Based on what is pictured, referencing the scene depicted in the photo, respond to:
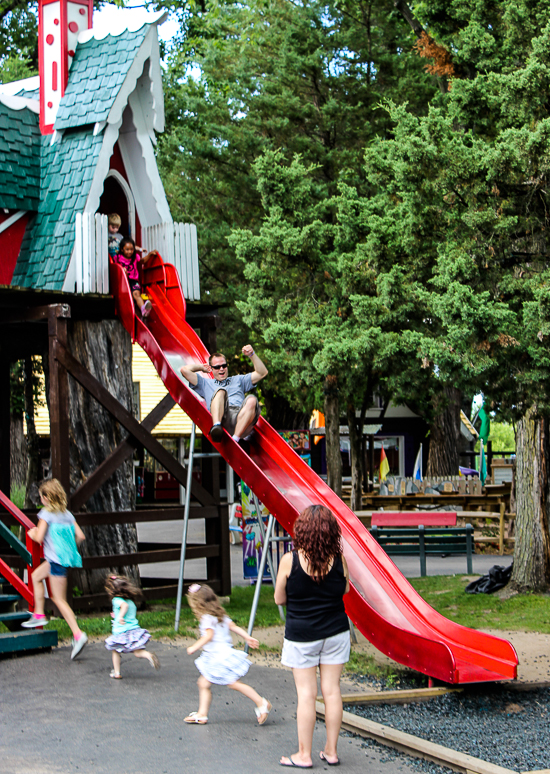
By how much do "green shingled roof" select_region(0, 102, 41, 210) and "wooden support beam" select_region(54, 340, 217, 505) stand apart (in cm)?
277

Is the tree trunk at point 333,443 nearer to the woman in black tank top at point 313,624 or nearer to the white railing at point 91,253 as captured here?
the white railing at point 91,253

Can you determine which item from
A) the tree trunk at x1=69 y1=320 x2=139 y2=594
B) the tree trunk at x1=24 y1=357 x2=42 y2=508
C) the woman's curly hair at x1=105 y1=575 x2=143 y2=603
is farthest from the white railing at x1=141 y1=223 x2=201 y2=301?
the woman's curly hair at x1=105 y1=575 x2=143 y2=603

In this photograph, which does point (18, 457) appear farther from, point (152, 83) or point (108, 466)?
point (108, 466)

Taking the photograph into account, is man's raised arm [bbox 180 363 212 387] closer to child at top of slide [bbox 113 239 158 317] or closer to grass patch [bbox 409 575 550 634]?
child at top of slide [bbox 113 239 158 317]

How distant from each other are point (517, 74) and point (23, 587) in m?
7.57

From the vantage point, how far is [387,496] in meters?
23.7

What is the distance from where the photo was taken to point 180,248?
13109 millimetres

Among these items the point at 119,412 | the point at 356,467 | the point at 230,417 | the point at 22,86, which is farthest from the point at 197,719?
the point at 356,467

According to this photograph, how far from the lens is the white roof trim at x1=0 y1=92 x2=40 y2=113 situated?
42.2 ft

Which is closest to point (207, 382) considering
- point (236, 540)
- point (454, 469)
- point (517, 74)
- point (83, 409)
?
point (83, 409)

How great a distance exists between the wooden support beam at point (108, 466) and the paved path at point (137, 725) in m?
2.79

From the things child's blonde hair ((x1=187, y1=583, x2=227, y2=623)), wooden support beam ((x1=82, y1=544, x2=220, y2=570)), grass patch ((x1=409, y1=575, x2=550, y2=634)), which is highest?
child's blonde hair ((x1=187, y1=583, x2=227, y2=623))

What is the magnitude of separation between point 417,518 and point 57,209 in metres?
8.99

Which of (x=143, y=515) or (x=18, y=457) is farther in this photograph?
(x=18, y=457)
